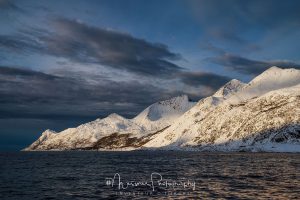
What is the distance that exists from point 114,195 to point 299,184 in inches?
1300

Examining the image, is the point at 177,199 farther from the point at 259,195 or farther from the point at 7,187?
the point at 7,187

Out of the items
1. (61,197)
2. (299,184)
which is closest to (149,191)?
(61,197)

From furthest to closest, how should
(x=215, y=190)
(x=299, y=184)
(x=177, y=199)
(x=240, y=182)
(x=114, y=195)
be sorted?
1. (x=240, y=182)
2. (x=299, y=184)
3. (x=215, y=190)
4. (x=114, y=195)
5. (x=177, y=199)

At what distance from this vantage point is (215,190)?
204ft

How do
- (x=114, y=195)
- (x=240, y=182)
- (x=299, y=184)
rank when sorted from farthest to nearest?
(x=240, y=182), (x=299, y=184), (x=114, y=195)

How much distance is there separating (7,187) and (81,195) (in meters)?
20.6

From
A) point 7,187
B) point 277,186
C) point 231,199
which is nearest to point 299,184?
point 277,186

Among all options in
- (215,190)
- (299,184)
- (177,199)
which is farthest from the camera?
(299,184)

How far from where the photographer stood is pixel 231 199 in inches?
2092

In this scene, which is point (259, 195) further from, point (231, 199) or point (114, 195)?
point (114, 195)

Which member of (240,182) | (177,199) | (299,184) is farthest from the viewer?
(240,182)

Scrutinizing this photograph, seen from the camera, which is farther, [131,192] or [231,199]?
[131,192]

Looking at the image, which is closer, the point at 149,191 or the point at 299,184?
the point at 149,191

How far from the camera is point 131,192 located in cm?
6056
